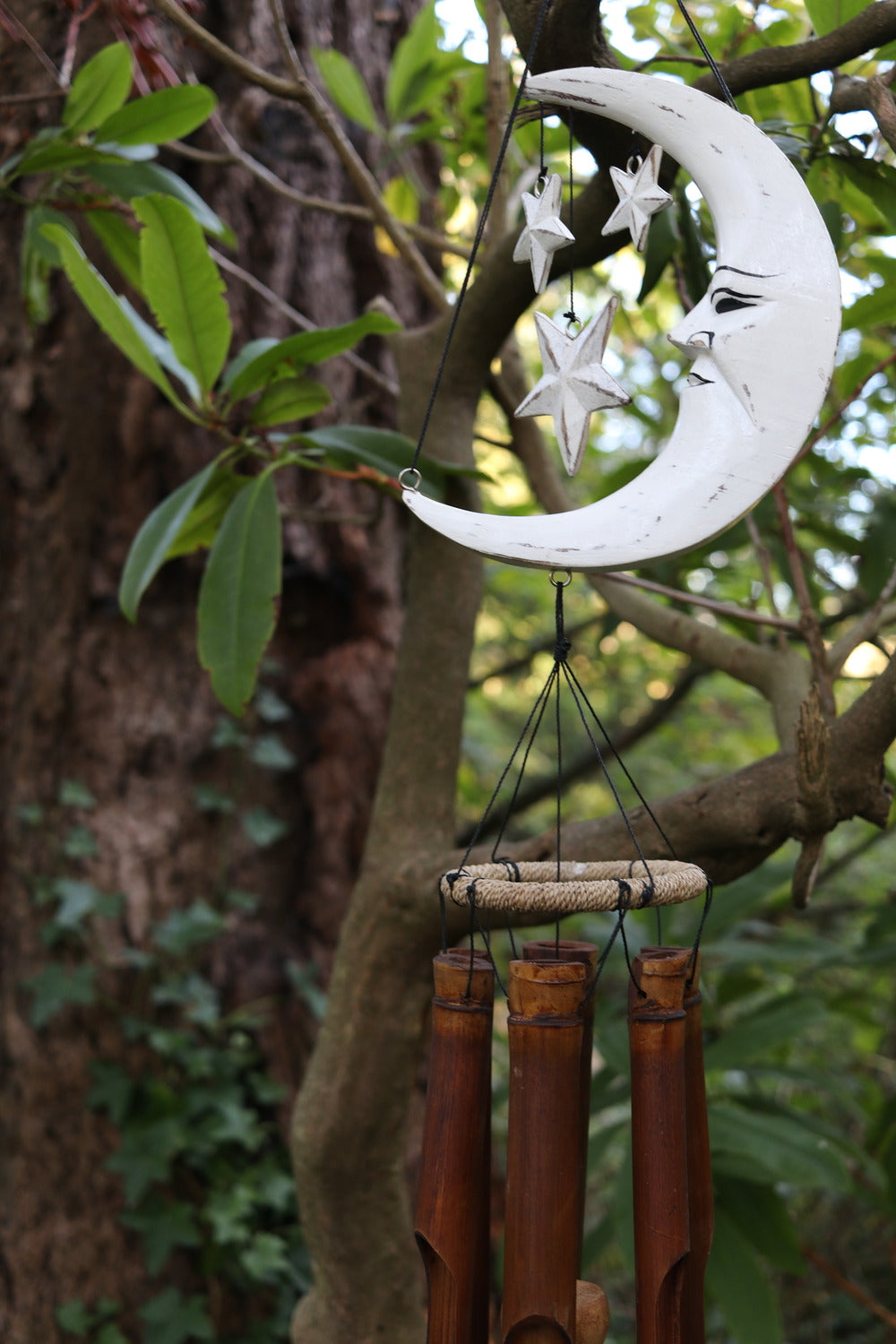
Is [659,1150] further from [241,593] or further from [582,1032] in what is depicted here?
[241,593]

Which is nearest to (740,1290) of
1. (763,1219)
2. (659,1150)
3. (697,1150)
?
(763,1219)

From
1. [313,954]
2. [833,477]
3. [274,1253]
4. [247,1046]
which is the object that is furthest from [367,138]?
[274,1253]

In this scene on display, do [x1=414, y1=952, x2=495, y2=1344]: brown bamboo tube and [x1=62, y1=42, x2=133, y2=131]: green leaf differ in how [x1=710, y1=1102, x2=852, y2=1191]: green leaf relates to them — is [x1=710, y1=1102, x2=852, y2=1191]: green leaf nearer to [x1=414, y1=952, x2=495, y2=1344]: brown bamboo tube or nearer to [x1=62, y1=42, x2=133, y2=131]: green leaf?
[x1=414, y1=952, x2=495, y2=1344]: brown bamboo tube

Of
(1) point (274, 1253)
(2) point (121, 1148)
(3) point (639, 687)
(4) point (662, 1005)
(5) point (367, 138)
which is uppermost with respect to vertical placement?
(5) point (367, 138)

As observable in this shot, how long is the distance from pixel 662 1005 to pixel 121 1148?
1.18 meters

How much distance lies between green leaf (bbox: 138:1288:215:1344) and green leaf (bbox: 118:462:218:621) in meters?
1.12

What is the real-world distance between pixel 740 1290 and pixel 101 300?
1.46m

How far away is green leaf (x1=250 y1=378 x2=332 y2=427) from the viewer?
1049mm

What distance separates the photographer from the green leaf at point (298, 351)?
3.28ft

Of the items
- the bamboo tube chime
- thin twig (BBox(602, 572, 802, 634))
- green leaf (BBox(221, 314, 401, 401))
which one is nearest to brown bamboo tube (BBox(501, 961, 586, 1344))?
the bamboo tube chime

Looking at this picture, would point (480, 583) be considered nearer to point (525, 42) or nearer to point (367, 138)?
point (525, 42)

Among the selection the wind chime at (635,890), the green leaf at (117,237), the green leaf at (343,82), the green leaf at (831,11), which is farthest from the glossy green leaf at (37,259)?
the green leaf at (831,11)

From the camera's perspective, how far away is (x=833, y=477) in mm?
1517

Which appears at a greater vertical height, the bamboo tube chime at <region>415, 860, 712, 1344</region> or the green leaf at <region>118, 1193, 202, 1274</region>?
the bamboo tube chime at <region>415, 860, 712, 1344</region>
